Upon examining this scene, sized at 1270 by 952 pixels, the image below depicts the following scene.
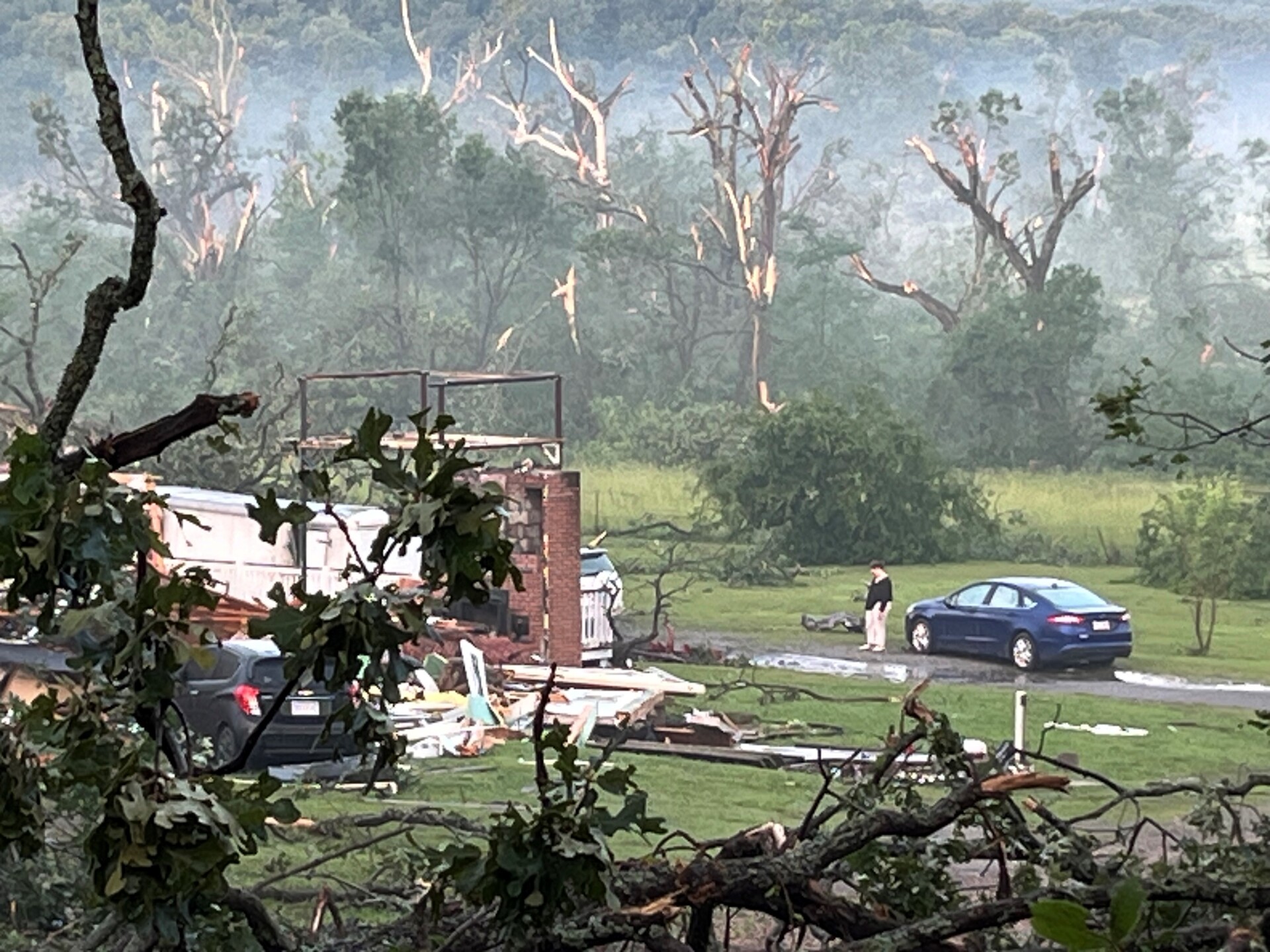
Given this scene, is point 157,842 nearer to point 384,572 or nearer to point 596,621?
point 384,572

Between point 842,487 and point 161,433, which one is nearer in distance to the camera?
point 161,433

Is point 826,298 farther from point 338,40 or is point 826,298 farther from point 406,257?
point 338,40

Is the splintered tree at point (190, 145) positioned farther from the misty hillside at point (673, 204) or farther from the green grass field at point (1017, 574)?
the green grass field at point (1017, 574)

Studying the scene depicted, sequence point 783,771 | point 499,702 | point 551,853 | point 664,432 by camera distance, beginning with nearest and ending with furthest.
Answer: point 551,853 → point 783,771 → point 499,702 → point 664,432

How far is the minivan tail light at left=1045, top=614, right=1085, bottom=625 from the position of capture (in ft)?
78.9

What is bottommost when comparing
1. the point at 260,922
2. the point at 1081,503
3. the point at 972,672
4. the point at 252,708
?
the point at 972,672

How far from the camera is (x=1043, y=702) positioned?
22734 millimetres

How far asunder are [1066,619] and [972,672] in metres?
1.22

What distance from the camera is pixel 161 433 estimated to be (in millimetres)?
2203

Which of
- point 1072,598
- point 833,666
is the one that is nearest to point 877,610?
point 833,666

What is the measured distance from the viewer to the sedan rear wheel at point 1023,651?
23.6 meters

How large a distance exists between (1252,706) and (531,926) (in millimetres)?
21680

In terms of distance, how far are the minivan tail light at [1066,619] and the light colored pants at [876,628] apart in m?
2.09

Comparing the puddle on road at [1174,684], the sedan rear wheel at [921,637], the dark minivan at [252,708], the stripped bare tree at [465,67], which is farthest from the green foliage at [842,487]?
the stripped bare tree at [465,67]
